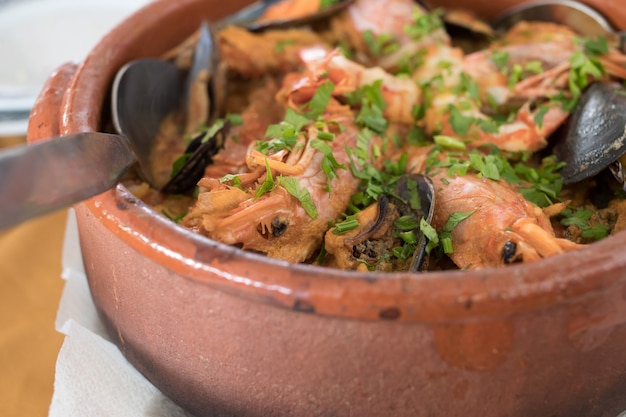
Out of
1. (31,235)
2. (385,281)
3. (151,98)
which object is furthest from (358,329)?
(31,235)

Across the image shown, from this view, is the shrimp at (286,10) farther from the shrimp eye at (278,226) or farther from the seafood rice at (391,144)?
the shrimp eye at (278,226)

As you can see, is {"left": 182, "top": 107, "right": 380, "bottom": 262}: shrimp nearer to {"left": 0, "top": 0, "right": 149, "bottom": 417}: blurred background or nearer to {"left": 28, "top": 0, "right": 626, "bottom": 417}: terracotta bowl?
{"left": 28, "top": 0, "right": 626, "bottom": 417}: terracotta bowl

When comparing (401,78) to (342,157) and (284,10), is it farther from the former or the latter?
(284,10)

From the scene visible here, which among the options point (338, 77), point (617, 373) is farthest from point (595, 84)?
point (617, 373)

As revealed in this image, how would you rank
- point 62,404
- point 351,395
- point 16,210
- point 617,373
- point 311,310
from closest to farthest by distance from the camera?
point 16,210 → point 311,310 → point 351,395 → point 617,373 → point 62,404

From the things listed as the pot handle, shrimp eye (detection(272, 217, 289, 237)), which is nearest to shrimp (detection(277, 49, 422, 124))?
shrimp eye (detection(272, 217, 289, 237))

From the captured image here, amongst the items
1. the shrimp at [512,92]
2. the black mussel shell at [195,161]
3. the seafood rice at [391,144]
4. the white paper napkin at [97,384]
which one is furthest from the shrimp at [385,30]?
the white paper napkin at [97,384]
